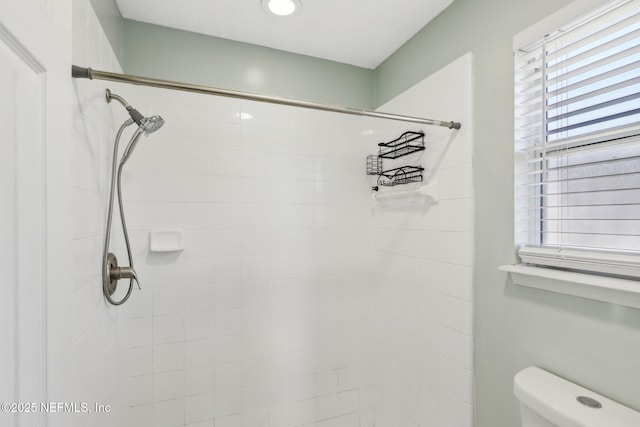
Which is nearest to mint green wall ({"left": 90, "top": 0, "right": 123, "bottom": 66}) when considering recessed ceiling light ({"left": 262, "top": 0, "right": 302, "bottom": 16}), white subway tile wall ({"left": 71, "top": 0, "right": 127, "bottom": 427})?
white subway tile wall ({"left": 71, "top": 0, "right": 127, "bottom": 427})

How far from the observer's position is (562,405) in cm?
87

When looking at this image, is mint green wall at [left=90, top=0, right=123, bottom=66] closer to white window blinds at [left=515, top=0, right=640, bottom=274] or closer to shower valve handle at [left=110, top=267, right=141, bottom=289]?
shower valve handle at [left=110, top=267, right=141, bottom=289]

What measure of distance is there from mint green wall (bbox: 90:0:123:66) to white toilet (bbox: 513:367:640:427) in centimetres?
201

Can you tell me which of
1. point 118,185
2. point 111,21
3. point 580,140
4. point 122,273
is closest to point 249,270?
point 122,273

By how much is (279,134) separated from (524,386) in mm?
1614

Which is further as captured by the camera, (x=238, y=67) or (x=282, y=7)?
(x=238, y=67)

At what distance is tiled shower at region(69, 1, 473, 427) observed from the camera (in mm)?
1407

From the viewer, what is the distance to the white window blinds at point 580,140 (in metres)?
0.89

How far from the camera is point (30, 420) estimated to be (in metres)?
0.55

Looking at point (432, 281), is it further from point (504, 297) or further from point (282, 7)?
point (282, 7)

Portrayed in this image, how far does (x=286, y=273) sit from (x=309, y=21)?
4.60 feet

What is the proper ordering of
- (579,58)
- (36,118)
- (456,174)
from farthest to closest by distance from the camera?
(456,174)
(579,58)
(36,118)

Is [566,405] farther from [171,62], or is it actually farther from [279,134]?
[171,62]

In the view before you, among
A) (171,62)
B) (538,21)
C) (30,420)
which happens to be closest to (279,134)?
(171,62)
